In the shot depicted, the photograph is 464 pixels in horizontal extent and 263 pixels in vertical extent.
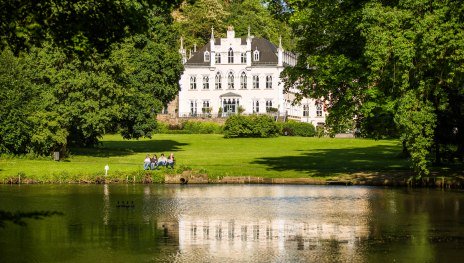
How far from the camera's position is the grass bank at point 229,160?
59.2 meters

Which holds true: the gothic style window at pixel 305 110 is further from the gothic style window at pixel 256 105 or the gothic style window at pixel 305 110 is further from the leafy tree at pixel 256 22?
the leafy tree at pixel 256 22

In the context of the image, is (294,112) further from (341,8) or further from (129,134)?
(341,8)

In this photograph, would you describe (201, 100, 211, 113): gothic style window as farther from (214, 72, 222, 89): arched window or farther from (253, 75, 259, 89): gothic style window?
(253, 75, 259, 89): gothic style window

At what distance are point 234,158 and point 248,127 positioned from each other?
126 ft

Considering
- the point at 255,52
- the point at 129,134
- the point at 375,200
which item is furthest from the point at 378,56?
the point at 255,52

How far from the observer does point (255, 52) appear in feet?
463

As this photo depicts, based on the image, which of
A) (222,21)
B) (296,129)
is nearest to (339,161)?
(296,129)

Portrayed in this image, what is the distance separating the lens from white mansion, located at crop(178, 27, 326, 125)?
140375 millimetres

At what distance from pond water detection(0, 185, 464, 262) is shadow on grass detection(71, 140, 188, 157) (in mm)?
31251

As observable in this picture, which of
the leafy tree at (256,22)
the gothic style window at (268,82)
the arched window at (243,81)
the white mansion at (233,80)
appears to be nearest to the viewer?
the white mansion at (233,80)

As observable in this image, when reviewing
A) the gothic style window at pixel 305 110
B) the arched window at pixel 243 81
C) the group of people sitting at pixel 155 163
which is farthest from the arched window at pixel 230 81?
the group of people sitting at pixel 155 163

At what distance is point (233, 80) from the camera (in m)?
142

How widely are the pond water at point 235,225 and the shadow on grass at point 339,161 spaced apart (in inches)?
470

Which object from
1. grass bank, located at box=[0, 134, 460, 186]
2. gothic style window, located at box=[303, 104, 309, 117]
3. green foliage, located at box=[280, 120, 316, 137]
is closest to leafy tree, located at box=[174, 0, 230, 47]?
gothic style window, located at box=[303, 104, 309, 117]
